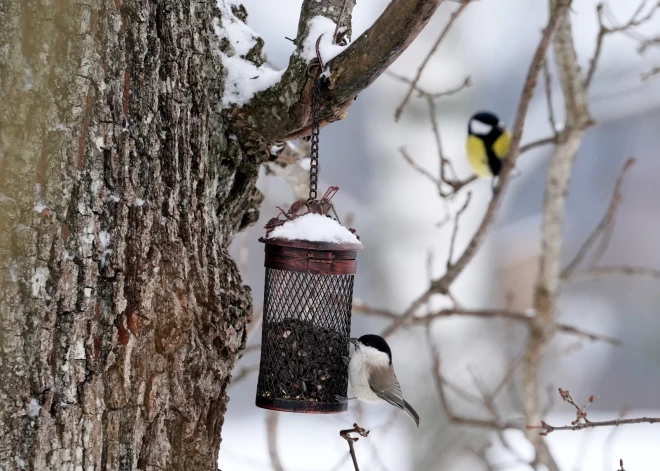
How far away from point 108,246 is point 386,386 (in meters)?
1.29

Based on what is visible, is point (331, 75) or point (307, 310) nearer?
point (331, 75)

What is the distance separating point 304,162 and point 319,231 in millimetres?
1414

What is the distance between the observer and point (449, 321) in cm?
781

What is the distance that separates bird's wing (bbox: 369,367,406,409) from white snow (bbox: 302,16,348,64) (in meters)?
1.14

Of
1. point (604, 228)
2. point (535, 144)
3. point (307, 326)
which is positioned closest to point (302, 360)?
point (307, 326)

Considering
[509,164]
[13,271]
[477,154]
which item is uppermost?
[477,154]

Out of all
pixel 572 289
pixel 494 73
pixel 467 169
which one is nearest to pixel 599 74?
pixel 494 73

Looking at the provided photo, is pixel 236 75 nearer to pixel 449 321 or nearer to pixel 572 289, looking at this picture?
pixel 449 321

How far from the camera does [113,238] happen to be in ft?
5.46

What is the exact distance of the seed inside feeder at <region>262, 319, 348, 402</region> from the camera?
2221 mm

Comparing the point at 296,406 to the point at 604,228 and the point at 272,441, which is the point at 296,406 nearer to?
the point at 272,441

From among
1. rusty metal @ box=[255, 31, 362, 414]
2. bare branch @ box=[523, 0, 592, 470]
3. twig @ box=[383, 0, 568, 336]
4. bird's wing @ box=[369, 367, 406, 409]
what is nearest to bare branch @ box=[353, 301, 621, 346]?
bare branch @ box=[523, 0, 592, 470]

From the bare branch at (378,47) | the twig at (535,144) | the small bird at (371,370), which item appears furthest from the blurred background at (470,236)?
the bare branch at (378,47)

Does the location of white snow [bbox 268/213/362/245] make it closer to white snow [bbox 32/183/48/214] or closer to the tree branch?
the tree branch
